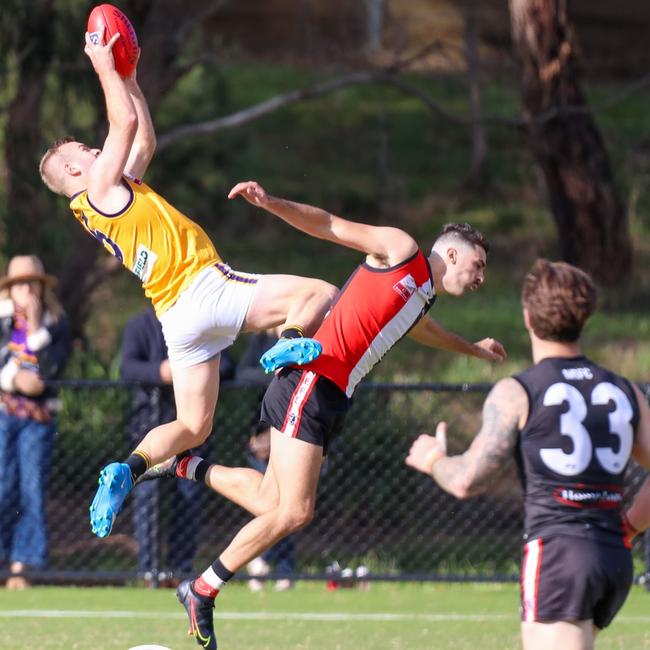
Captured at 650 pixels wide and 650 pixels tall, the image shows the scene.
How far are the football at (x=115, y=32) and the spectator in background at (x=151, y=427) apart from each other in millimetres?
3617

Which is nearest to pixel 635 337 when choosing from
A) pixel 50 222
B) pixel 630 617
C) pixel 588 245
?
pixel 588 245

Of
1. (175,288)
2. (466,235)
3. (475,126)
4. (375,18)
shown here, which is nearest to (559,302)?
(466,235)

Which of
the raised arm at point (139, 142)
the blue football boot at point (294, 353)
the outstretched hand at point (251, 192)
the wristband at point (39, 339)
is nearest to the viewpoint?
the outstretched hand at point (251, 192)

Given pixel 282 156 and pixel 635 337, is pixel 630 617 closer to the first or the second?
pixel 635 337

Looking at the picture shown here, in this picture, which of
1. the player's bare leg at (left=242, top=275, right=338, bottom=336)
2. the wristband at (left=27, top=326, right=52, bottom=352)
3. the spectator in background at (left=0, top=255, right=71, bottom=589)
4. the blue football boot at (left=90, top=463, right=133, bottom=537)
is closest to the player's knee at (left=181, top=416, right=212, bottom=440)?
the blue football boot at (left=90, top=463, right=133, bottom=537)

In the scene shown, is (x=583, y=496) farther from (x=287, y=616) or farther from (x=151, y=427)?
(x=151, y=427)

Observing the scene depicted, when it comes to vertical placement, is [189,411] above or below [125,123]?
below

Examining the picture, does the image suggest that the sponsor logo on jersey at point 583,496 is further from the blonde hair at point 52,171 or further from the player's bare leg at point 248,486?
the blonde hair at point 52,171

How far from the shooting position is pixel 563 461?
4418 mm

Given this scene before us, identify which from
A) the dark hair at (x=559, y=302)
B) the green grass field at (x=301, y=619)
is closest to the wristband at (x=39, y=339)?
the green grass field at (x=301, y=619)

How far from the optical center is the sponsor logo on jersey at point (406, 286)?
630 centimetres

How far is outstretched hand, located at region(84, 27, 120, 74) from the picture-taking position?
6.58 meters

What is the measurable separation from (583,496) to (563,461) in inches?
5.6

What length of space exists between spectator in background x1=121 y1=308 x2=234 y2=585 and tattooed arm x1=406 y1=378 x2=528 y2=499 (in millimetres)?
5687
